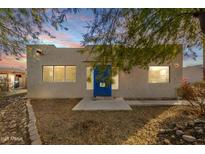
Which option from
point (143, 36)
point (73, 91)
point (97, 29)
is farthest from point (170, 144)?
point (73, 91)

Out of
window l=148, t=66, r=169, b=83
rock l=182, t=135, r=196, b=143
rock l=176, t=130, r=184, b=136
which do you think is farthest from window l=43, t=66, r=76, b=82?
rock l=182, t=135, r=196, b=143

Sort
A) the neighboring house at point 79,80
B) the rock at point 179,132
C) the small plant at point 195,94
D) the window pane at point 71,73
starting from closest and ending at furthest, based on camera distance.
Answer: the rock at point 179,132, the small plant at point 195,94, the neighboring house at point 79,80, the window pane at point 71,73

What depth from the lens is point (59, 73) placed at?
1098cm

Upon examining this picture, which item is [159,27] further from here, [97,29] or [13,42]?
[13,42]

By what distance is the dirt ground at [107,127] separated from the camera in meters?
4.27

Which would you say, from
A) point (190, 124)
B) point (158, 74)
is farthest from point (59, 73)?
point (190, 124)

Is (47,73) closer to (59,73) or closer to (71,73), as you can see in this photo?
(59,73)

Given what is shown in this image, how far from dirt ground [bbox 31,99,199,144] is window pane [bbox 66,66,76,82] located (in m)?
4.07

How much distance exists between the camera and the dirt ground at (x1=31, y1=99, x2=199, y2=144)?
14.0 feet

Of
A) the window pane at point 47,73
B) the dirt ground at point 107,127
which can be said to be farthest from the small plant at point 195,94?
the window pane at point 47,73

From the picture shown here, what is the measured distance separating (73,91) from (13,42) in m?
5.83

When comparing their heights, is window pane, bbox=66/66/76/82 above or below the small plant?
above

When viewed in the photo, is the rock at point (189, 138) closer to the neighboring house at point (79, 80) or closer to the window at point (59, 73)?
the neighboring house at point (79, 80)

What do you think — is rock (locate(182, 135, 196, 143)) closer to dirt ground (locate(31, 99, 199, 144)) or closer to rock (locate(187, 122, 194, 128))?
dirt ground (locate(31, 99, 199, 144))
